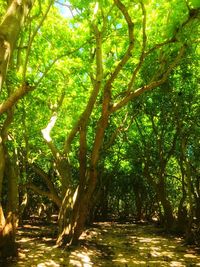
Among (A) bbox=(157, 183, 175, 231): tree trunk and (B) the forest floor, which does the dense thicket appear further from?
(B) the forest floor

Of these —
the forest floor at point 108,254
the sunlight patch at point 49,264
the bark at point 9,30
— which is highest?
the bark at point 9,30

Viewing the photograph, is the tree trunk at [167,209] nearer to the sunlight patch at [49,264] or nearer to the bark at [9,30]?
the sunlight patch at [49,264]

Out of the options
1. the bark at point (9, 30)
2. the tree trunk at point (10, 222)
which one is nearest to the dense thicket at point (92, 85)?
the tree trunk at point (10, 222)

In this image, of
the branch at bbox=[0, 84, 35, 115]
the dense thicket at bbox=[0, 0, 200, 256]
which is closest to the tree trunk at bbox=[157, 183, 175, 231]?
the dense thicket at bbox=[0, 0, 200, 256]

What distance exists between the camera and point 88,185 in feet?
41.7

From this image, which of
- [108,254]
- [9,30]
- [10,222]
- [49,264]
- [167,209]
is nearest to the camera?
[9,30]

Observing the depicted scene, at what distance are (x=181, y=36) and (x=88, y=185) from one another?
6.36 meters

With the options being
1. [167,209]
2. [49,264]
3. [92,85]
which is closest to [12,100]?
[49,264]

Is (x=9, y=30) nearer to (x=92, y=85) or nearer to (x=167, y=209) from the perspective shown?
(x=92, y=85)

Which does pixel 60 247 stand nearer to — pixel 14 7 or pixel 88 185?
pixel 88 185

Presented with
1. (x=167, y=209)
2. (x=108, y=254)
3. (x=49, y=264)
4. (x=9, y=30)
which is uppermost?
(x=167, y=209)

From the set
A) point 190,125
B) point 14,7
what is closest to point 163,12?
point 14,7

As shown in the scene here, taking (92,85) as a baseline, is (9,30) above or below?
below

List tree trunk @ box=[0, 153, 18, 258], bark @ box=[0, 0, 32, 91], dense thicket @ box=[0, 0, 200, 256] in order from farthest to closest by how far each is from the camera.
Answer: tree trunk @ box=[0, 153, 18, 258]
dense thicket @ box=[0, 0, 200, 256]
bark @ box=[0, 0, 32, 91]
